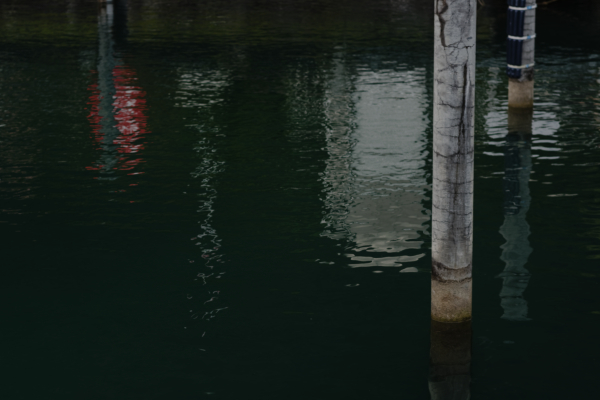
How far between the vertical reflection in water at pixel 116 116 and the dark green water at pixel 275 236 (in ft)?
0.38

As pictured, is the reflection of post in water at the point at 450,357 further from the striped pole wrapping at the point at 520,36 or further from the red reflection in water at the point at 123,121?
the striped pole wrapping at the point at 520,36

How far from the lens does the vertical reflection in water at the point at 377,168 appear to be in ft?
44.5

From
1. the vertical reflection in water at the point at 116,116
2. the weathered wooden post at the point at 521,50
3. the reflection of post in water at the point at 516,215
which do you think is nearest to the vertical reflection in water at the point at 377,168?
the reflection of post in water at the point at 516,215

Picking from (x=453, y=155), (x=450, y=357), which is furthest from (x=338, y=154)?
(x=453, y=155)

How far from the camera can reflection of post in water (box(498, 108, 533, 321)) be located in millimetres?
11148

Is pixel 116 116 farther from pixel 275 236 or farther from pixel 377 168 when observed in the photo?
pixel 275 236

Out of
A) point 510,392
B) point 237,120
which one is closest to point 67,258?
point 510,392

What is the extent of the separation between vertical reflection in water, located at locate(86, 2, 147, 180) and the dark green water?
0.11m

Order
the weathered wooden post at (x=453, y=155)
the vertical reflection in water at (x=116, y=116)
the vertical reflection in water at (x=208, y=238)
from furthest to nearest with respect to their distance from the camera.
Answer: the vertical reflection in water at (x=116, y=116) → the vertical reflection in water at (x=208, y=238) → the weathered wooden post at (x=453, y=155)

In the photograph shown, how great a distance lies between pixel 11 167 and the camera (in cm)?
1820

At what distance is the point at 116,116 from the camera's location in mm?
23406

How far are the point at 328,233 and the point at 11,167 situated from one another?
338 inches

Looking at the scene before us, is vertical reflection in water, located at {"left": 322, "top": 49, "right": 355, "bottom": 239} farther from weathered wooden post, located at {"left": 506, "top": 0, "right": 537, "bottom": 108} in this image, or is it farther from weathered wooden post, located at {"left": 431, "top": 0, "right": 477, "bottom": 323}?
weathered wooden post, located at {"left": 506, "top": 0, "right": 537, "bottom": 108}

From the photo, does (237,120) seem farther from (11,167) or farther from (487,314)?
(487,314)
